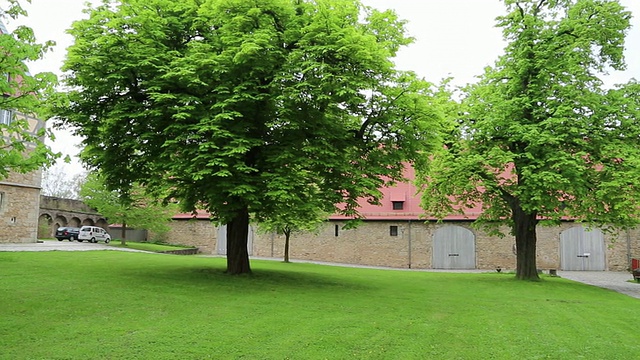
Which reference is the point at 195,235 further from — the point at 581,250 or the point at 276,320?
the point at 276,320

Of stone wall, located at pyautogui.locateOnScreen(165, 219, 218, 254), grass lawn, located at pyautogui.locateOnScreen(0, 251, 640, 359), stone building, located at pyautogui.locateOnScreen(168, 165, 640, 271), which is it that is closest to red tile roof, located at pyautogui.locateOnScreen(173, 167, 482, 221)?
stone building, located at pyautogui.locateOnScreen(168, 165, 640, 271)

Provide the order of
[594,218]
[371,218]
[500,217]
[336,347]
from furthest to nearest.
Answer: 1. [371,218]
2. [500,217]
3. [594,218]
4. [336,347]

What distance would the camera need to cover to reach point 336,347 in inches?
306

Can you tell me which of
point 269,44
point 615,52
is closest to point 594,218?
point 615,52

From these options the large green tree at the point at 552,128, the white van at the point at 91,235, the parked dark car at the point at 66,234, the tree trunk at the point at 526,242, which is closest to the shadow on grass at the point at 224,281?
the large green tree at the point at 552,128

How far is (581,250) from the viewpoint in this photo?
106 feet

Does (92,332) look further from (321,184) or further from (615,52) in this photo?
(615,52)

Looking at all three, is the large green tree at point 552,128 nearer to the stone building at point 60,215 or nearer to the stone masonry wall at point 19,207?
the stone masonry wall at point 19,207

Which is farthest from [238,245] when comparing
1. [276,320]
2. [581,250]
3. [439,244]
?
[581,250]

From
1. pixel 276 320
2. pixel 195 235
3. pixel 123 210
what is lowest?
pixel 276 320

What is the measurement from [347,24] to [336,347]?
28.6 ft

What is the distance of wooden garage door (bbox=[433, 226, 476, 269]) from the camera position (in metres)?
33.5

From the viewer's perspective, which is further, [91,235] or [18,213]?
[91,235]

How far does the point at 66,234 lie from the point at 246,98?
113 ft
